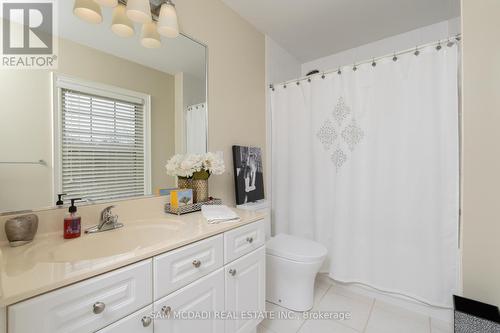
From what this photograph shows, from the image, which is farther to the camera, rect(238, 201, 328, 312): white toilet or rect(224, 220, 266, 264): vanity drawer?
rect(238, 201, 328, 312): white toilet

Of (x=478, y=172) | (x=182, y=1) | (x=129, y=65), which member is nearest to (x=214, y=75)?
(x=182, y=1)

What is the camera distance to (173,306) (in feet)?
2.98

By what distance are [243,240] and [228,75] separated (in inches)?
53.6

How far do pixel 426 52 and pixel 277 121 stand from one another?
50.5 inches

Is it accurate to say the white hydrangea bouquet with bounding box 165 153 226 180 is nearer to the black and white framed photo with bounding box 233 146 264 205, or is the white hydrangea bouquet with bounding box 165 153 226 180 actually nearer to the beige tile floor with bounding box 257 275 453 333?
the black and white framed photo with bounding box 233 146 264 205

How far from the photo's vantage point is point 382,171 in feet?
5.84

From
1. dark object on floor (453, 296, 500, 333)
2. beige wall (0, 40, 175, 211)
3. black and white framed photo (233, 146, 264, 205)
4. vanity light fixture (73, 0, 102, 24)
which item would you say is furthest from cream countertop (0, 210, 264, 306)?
dark object on floor (453, 296, 500, 333)

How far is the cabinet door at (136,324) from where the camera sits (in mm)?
746

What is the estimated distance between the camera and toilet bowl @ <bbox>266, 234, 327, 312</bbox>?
1612mm

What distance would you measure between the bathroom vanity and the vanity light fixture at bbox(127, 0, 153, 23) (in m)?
1.09

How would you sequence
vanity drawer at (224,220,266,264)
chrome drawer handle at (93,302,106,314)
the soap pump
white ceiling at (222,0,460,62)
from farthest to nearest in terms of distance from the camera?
1. white ceiling at (222,0,460,62)
2. vanity drawer at (224,220,266,264)
3. the soap pump
4. chrome drawer handle at (93,302,106,314)

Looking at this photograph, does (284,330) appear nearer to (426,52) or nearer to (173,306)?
(173,306)

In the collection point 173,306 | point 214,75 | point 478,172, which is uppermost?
point 214,75

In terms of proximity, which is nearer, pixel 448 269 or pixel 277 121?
pixel 448 269
